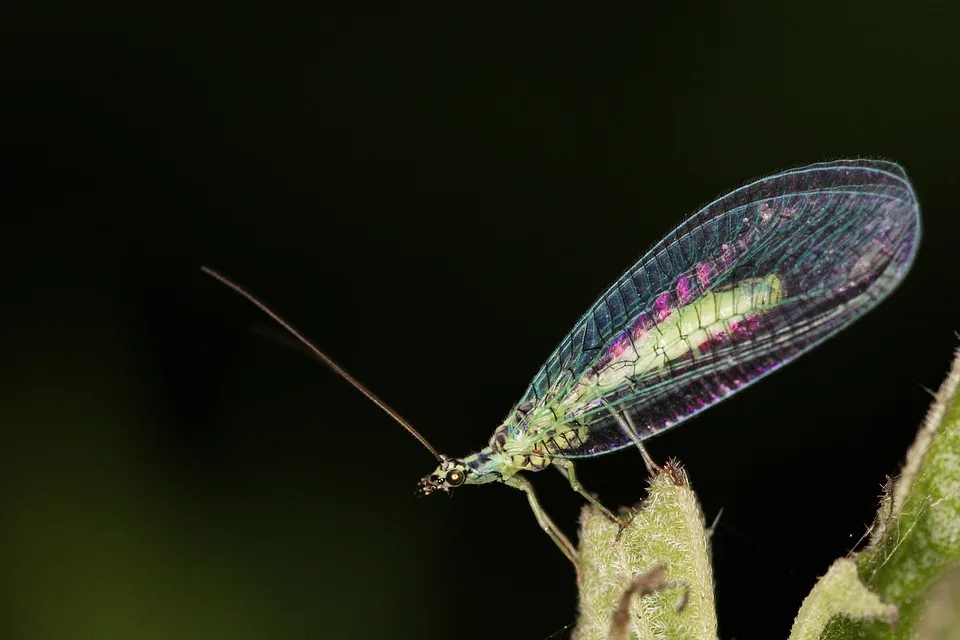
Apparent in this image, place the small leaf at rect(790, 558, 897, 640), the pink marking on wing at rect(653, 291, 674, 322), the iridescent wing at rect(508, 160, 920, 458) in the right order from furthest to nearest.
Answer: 1. the pink marking on wing at rect(653, 291, 674, 322)
2. the iridescent wing at rect(508, 160, 920, 458)
3. the small leaf at rect(790, 558, 897, 640)

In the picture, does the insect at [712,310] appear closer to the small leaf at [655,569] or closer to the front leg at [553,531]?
the front leg at [553,531]

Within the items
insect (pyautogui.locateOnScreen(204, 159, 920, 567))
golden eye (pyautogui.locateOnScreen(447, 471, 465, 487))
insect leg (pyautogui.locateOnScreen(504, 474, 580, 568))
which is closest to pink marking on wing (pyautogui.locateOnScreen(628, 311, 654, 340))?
insect (pyautogui.locateOnScreen(204, 159, 920, 567))

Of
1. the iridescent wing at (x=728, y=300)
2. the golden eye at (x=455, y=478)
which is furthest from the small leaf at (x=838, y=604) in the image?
the golden eye at (x=455, y=478)

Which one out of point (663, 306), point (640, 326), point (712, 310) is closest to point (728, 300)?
point (712, 310)

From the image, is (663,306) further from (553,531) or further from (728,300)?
(553,531)

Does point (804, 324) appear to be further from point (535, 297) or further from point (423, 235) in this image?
point (423, 235)

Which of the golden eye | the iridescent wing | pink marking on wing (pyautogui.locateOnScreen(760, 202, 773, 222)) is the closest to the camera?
the iridescent wing

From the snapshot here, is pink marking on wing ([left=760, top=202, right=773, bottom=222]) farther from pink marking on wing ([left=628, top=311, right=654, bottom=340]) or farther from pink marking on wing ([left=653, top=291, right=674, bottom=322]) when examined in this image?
pink marking on wing ([left=628, top=311, right=654, bottom=340])
